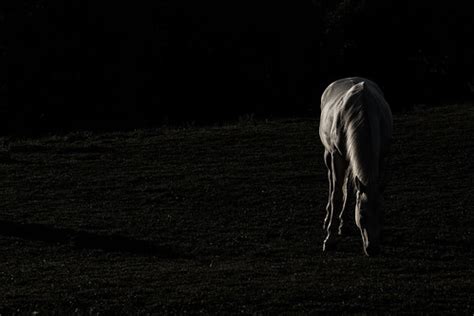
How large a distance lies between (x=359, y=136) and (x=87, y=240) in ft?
15.3

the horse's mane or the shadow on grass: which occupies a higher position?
the horse's mane

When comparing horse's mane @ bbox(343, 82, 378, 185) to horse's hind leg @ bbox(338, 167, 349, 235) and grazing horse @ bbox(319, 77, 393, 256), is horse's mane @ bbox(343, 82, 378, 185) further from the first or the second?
horse's hind leg @ bbox(338, 167, 349, 235)

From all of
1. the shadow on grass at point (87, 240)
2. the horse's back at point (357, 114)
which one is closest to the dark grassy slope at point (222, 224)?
the shadow on grass at point (87, 240)

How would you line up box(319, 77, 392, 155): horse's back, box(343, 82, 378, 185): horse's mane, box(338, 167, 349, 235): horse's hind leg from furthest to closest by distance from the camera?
box(338, 167, 349, 235): horse's hind leg < box(319, 77, 392, 155): horse's back < box(343, 82, 378, 185): horse's mane

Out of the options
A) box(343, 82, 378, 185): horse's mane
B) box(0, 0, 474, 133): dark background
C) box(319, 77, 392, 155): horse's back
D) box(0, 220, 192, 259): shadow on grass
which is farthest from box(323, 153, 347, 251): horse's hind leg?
box(0, 0, 474, 133): dark background

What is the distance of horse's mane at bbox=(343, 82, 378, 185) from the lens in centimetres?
1173

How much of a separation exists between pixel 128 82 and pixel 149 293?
24.3 m

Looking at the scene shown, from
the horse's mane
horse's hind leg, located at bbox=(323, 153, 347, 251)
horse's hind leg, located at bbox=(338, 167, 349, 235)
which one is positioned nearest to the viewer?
the horse's mane

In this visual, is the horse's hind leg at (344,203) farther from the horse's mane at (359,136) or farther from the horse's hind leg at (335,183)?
the horse's mane at (359,136)

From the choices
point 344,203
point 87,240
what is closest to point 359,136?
point 344,203

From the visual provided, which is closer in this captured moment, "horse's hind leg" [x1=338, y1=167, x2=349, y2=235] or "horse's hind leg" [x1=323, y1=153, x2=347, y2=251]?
"horse's hind leg" [x1=323, y1=153, x2=347, y2=251]

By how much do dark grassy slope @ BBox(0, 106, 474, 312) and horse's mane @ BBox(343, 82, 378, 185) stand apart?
47.3 inches

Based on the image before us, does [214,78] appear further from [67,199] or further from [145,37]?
[67,199]

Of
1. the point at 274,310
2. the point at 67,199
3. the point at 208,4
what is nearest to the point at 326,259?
the point at 274,310
